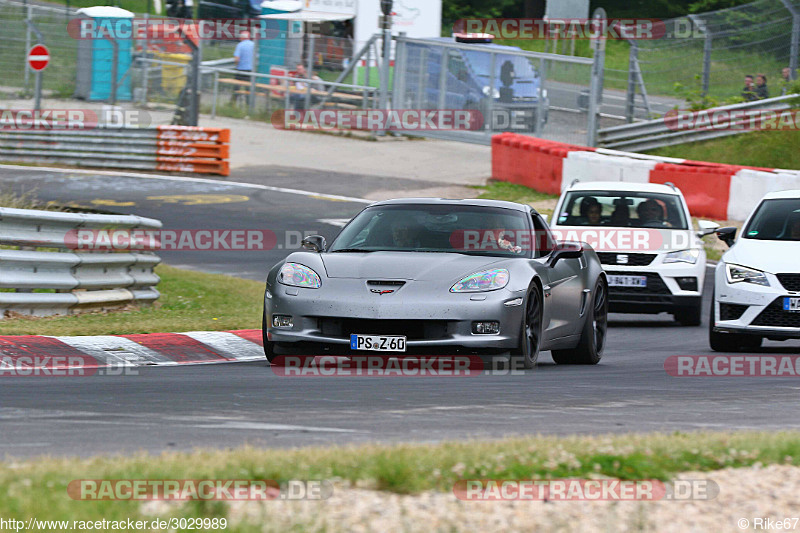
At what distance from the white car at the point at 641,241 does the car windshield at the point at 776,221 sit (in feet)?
4.62

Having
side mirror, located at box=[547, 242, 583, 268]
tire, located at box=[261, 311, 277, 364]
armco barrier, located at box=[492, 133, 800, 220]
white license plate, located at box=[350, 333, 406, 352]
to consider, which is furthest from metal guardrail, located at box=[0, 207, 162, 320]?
armco barrier, located at box=[492, 133, 800, 220]

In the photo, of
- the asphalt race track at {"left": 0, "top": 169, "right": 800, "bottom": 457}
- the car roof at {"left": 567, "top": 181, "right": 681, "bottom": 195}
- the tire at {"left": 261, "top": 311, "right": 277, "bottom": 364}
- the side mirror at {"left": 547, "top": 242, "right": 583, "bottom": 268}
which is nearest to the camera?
the asphalt race track at {"left": 0, "top": 169, "right": 800, "bottom": 457}

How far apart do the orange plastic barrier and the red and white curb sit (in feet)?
53.5

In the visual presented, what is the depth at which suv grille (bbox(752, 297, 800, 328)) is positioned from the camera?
1105 centimetres

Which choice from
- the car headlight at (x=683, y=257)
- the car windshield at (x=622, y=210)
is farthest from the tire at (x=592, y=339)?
the car windshield at (x=622, y=210)

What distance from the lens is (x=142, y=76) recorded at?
33469mm

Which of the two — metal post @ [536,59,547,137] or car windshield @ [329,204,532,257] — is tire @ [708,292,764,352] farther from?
metal post @ [536,59,547,137]

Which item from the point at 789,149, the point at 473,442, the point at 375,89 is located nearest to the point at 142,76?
the point at 375,89

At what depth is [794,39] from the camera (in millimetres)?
24766

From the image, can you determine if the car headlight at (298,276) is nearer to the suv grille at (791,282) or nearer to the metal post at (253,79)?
the suv grille at (791,282)

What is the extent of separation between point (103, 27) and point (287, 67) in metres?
5.41

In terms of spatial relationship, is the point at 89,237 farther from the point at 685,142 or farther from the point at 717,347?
the point at 685,142

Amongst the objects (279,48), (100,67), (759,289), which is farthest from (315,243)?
(279,48)

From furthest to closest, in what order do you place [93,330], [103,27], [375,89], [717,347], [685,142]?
[103,27], [375,89], [685,142], [717,347], [93,330]
